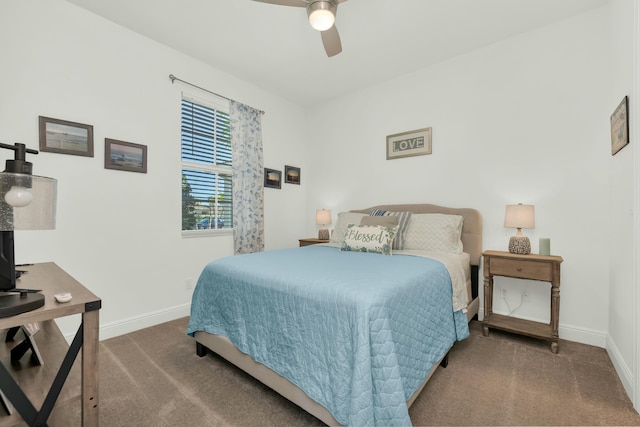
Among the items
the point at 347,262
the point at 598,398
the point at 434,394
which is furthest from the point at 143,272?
the point at 598,398

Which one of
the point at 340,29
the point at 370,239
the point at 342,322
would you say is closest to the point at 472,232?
the point at 370,239

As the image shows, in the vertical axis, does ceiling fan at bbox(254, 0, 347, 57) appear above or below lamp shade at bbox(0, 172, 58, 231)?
above

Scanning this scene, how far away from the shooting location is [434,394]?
1680 mm

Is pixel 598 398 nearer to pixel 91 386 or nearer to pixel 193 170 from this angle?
pixel 91 386

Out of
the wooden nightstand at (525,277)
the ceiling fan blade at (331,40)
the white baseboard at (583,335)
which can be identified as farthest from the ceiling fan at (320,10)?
the white baseboard at (583,335)

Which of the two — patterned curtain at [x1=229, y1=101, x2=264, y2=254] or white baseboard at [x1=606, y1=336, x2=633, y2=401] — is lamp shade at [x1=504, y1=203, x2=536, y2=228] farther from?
patterned curtain at [x1=229, y1=101, x2=264, y2=254]

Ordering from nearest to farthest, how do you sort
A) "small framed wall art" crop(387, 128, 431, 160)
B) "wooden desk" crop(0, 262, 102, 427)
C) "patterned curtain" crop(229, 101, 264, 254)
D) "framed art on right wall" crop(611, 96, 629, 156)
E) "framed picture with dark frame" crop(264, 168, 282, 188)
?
"wooden desk" crop(0, 262, 102, 427) → "framed art on right wall" crop(611, 96, 629, 156) → "small framed wall art" crop(387, 128, 431, 160) → "patterned curtain" crop(229, 101, 264, 254) → "framed picture with dark frame" crop(264, 168, 282, 188)

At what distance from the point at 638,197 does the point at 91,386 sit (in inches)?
104

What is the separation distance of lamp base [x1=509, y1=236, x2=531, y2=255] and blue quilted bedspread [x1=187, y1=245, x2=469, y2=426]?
886 mm

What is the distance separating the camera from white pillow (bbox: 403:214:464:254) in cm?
268

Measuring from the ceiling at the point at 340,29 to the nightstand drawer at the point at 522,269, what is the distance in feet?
6.75

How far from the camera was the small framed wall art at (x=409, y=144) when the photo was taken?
3.27 meters

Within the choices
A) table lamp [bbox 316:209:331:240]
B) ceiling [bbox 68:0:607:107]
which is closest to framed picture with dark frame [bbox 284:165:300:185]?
table lamp [bbox 316:209:331:240]

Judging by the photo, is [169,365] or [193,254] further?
[193,254]
